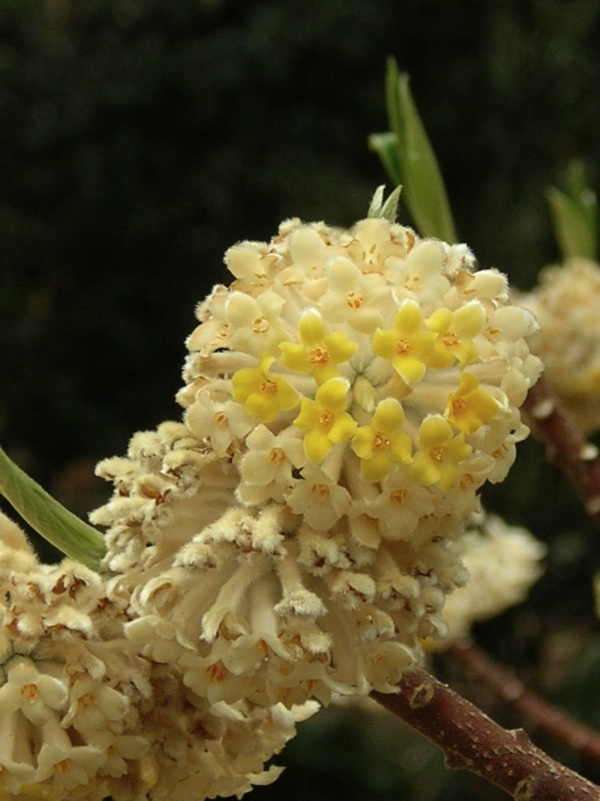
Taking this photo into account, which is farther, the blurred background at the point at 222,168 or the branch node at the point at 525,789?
the blurred background at the point at 222,168

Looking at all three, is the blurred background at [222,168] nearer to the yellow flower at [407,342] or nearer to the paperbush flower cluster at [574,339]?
the paperbush flower cluster at [574,339]

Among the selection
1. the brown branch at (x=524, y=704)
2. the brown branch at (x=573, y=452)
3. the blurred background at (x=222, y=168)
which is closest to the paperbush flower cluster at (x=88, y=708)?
the brown branch at (x=573, y=452)

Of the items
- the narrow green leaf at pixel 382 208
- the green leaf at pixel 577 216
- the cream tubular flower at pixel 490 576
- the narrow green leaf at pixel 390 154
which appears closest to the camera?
the narrow green leaf at pixel 382 208

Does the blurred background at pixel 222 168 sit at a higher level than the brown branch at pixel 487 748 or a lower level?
higher

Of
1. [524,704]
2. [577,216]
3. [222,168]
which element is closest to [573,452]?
[577,216]

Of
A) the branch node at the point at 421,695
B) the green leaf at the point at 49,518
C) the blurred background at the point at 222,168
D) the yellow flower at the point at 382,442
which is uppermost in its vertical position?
the blurred background at the point at 222,168

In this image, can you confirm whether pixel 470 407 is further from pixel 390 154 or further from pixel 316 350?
pixel 390 154

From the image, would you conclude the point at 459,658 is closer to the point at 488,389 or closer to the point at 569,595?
the point at 488,389

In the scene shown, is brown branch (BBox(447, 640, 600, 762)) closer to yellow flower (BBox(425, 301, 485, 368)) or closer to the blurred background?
yellow flower (BBox(425, 301, 485, 368))
